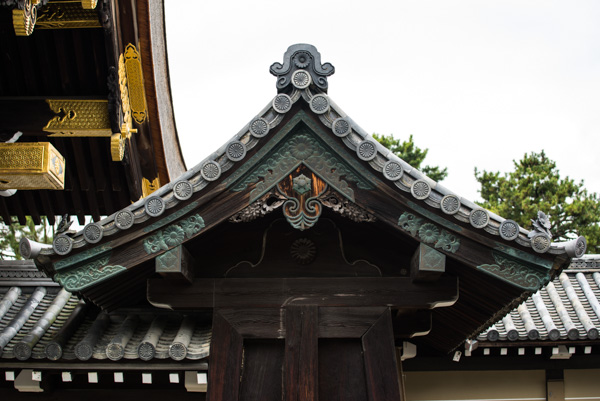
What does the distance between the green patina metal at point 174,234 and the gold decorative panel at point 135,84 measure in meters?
3.28

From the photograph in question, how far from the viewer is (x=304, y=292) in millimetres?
5055

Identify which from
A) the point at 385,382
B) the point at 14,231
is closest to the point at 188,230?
the point at 385,382

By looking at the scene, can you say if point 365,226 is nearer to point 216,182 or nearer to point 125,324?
point 216,182

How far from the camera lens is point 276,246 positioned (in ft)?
17.2

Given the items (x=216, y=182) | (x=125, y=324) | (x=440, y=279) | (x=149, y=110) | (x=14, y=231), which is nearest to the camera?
(x=216, y=182)

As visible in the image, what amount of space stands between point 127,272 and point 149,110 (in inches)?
161

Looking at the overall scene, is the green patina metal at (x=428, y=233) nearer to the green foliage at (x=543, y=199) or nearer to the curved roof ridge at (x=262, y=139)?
the curved roof ridge at (x=262, y=139)

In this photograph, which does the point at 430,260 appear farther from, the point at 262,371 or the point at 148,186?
the point at 148,186

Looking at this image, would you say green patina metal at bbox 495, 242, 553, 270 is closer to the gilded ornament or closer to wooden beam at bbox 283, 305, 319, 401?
wooden beam at bbox 283, 305, 319, 401

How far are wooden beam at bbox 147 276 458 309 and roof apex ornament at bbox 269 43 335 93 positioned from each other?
1406mm

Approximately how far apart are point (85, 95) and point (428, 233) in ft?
12.6

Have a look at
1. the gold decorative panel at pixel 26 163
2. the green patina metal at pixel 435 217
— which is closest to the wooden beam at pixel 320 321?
the green patina metal at pixel 435 217

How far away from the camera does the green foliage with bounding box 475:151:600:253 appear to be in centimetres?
1986

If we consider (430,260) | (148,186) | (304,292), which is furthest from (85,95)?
(430,260)
